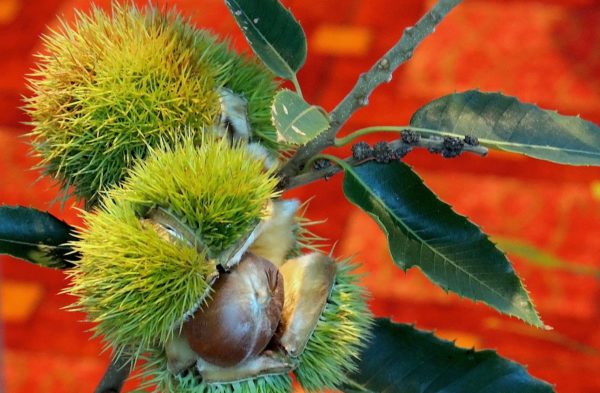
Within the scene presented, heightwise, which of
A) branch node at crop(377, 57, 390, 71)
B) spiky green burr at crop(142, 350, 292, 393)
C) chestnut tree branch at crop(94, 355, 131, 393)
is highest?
branch node at crop(377, 57, 390, 71)

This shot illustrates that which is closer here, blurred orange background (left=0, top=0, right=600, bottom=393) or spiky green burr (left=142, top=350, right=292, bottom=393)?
spiky green burr (left=142, top=350, right=292, bottom=393)

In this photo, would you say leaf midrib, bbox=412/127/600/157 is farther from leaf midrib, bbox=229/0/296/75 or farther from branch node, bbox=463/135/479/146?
leaf midrib, bbox=229/0/296/75

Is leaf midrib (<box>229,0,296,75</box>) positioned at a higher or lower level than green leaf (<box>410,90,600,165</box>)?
lower

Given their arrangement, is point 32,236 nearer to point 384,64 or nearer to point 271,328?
point 271,328

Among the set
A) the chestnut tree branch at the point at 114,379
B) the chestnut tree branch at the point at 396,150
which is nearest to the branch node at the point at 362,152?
the chestnut tree branch at the point at 396,150

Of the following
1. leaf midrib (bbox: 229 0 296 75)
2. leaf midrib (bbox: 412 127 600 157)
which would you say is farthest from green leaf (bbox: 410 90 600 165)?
leaf midrib (bbox: 229 0 296 75)

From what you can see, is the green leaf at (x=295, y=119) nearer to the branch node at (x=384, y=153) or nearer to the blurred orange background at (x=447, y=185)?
the branch node at (x=384, y=153)
